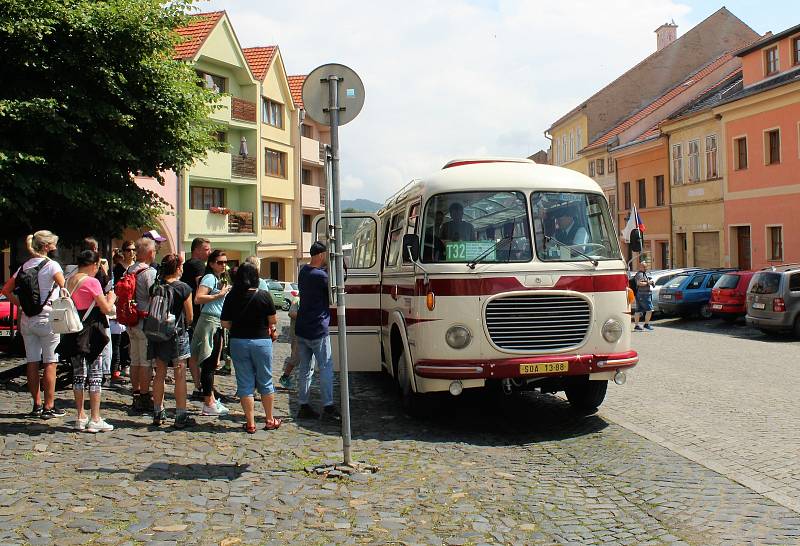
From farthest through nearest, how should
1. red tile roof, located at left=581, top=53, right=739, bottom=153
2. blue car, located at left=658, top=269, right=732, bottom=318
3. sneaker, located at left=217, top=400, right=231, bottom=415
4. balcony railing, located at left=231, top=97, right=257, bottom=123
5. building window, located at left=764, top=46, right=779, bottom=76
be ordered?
balcony railing, located at left=231, top=97, right=257, bottom=123 → red tile roof, located at left=581, top=53, right=739, bottom=153 → building window, located at left=764, top=46, right=779, bottom=76 → blue car, located at left=658, top=269, right=732, bottom=318 → sneaker, located at left=217, top=400, right=231, bottom=415

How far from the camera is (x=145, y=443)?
7.94m

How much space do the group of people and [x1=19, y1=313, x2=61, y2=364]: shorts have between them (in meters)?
0.01

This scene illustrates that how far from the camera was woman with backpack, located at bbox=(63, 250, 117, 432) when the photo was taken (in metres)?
8.37

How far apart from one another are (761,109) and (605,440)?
91.9 feet

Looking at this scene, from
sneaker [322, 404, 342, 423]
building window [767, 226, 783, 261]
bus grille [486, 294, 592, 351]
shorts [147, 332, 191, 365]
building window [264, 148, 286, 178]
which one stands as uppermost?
building window [264, 148, 286, 178]

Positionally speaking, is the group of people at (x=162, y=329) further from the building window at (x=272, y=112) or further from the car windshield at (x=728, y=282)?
the building window at (x=272, y=112)

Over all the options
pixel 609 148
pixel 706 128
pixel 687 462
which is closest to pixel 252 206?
pixel 609 148

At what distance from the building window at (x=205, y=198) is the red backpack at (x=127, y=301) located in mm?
34778

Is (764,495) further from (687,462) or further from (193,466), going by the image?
(193,466)

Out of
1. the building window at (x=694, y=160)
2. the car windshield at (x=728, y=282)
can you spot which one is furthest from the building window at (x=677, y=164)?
the car windshield at (x=728, y=282)

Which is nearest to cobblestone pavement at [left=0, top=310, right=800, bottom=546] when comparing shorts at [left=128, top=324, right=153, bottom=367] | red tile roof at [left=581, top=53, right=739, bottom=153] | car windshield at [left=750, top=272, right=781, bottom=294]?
shorts at [left=128, top=324, right=153, bottom=367]

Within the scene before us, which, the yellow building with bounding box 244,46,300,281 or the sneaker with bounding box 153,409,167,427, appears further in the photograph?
the yellow building with bounding box 244,46,300,281

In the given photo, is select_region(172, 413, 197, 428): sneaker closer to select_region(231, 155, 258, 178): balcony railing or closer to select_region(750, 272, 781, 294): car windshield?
select_region(750, 272, 781, 294): car windshield

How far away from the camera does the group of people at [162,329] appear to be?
8.48m
